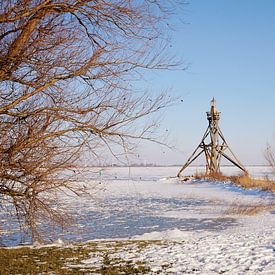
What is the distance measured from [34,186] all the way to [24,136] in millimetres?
911

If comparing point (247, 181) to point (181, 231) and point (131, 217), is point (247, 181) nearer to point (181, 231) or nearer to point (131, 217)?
point (131, 217)

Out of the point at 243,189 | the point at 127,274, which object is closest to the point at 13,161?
the point at 127,274

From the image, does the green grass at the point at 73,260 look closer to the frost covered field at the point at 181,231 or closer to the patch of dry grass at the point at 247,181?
the frost covered field at the point at 181,231

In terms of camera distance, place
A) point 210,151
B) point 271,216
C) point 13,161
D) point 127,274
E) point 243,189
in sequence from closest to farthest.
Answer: point 127,274 → point 13,161 → point 271,216 → point 243,189 → point 210,151

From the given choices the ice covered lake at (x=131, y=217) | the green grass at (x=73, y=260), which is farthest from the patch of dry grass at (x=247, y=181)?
the green grass at (x=73, y=260)

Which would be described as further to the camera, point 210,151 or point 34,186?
point 210,151

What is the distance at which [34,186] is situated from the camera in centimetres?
733

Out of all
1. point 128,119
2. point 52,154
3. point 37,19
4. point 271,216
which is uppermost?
point 37,19

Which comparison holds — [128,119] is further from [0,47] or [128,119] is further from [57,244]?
[57,244]

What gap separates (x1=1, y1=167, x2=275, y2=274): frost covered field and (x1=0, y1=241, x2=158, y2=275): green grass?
11 cm

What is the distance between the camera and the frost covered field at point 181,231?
6.68 m

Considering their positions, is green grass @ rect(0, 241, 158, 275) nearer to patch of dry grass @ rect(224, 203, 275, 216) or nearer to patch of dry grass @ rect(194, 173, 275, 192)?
patch of dry grass @ rect(224, 203, 275, 216)

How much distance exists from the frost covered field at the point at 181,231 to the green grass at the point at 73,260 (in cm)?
11

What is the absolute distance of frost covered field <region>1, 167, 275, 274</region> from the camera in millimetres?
6684
